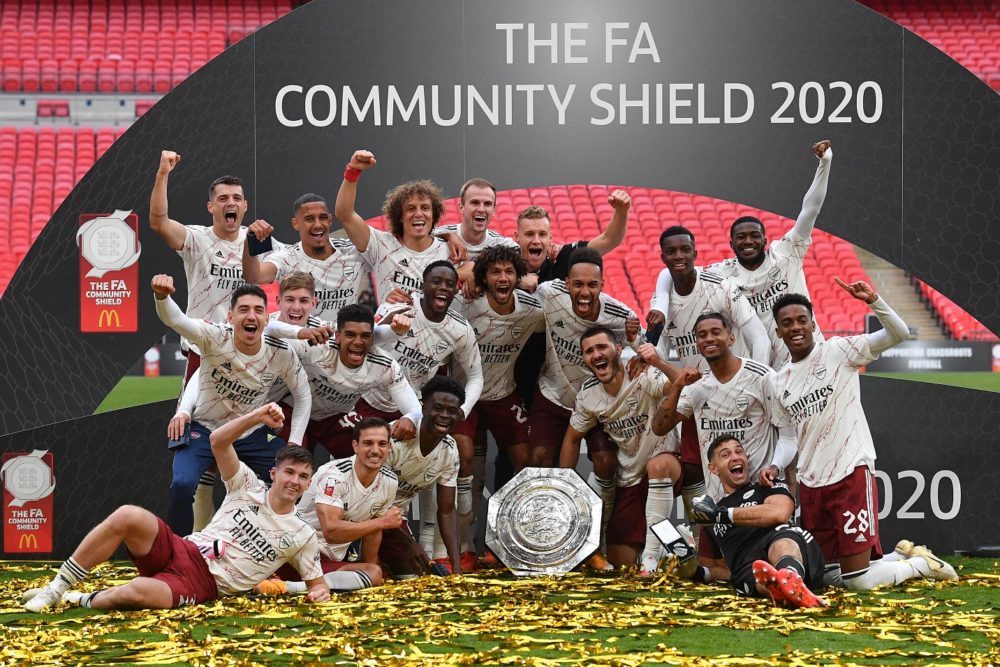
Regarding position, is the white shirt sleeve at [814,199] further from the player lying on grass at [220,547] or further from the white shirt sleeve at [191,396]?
the white shirt sleeve at [191,396]

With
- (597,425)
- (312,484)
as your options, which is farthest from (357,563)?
(597,425)

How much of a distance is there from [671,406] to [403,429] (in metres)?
1.65

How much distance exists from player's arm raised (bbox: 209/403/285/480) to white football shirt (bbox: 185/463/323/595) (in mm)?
245

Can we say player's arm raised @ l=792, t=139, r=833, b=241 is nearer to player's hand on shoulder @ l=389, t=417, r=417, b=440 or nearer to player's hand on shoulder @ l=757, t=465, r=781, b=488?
player's hand on shoulder @ l=757, t=465, r=781, b=488

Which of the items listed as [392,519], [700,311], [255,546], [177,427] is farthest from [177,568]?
[700,311]

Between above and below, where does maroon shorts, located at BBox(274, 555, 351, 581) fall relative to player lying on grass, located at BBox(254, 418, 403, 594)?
below

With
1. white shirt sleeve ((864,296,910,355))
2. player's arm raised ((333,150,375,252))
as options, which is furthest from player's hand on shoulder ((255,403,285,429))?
white shirt sleeve ((864,296,910,355))

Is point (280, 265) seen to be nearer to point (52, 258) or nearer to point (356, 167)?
point (356, 167)

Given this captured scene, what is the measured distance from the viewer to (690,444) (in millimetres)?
7480

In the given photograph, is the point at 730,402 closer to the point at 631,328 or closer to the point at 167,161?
the point at 631,328

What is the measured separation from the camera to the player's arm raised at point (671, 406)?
23.1 feet

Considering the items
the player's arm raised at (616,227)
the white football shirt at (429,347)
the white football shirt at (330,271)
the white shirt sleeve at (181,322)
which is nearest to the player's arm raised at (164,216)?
the white football shirt at (330,271)

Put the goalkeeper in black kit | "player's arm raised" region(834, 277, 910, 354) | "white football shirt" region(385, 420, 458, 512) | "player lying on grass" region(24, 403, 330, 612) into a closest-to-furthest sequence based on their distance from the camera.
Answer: "player lying on grass" region(24, 403, 330, 612) < the goalkeeper in black kit < "player's arm raised" region(834, 277, 910, 354) < "white football shirt" region(385, 420, 458, 512)

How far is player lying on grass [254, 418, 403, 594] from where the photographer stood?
6.74 metres
